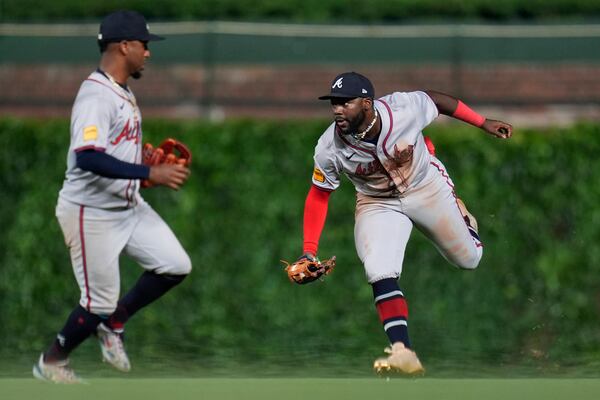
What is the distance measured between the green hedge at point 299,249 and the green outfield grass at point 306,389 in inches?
107

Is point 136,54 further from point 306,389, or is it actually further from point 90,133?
point 306,389

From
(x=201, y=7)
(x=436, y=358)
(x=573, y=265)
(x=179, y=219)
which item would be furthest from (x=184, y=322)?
(x=201, y=7)

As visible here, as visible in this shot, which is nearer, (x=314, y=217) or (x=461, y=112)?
(x=314, y=217)

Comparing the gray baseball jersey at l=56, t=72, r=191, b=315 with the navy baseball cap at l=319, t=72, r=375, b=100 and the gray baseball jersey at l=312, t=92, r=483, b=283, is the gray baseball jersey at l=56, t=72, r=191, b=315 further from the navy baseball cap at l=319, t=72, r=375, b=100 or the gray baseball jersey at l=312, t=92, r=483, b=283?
the navy baseball cap at l=319, t=72, r=375, b=100

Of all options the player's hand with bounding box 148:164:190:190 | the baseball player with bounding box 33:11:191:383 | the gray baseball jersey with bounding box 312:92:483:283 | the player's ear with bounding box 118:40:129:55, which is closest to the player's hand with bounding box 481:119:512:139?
the gray baseball jersey with bounding box 312:92:483:283

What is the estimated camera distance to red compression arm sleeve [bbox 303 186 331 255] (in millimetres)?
7762

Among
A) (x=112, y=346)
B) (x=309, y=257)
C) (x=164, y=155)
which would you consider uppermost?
(x=164, y=155)

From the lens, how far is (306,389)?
24.5ft

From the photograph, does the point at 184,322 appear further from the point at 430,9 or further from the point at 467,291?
the point at 430,9

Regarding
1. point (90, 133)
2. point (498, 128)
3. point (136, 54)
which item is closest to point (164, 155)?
point (136, 54)

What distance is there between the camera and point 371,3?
60.2ft

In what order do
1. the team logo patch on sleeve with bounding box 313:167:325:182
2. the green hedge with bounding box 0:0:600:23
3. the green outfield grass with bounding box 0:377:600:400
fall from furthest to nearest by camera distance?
the green hedge with bounding box 0:0:600:23 → the team logo patch on sleeve with bounding box 313:167:325:182 → the green outfield grass with bounding box 0:377:600:400

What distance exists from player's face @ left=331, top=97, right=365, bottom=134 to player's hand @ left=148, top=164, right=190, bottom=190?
97 centimetres

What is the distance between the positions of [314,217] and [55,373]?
1916mm
